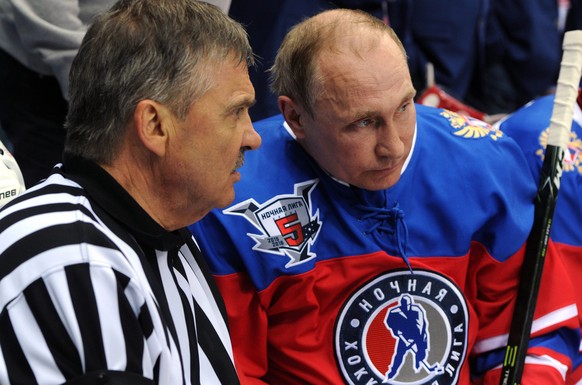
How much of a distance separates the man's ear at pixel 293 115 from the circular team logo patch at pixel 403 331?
1.26 feet

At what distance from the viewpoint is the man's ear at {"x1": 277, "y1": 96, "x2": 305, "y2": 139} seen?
2.15 metres

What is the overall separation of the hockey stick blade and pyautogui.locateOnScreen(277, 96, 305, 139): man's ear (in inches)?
24.6

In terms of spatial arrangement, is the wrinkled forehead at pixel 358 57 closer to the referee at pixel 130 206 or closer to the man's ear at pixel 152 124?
the referee at pixel 130 206

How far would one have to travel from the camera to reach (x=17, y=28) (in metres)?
2.59

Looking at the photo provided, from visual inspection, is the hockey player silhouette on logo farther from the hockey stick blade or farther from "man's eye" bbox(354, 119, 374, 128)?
"man's eye" bbox(354, 119, 374, 128)

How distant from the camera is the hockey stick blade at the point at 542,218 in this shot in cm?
226

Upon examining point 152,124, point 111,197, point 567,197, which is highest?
point 152,124

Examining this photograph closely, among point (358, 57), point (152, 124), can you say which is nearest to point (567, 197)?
point (358, 57)

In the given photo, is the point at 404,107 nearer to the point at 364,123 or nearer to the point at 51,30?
the point at 364,123

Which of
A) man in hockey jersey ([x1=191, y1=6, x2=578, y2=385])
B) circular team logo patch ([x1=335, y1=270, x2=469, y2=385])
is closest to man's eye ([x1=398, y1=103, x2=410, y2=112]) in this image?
man in hockey jersey ([x1=191, y1=6, x2=578, y2=385])

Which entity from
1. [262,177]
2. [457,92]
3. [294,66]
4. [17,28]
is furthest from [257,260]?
[457,92]

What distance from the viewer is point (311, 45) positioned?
208 cm

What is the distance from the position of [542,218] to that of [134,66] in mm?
1149

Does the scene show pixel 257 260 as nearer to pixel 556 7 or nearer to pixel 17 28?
pixel 17 28
